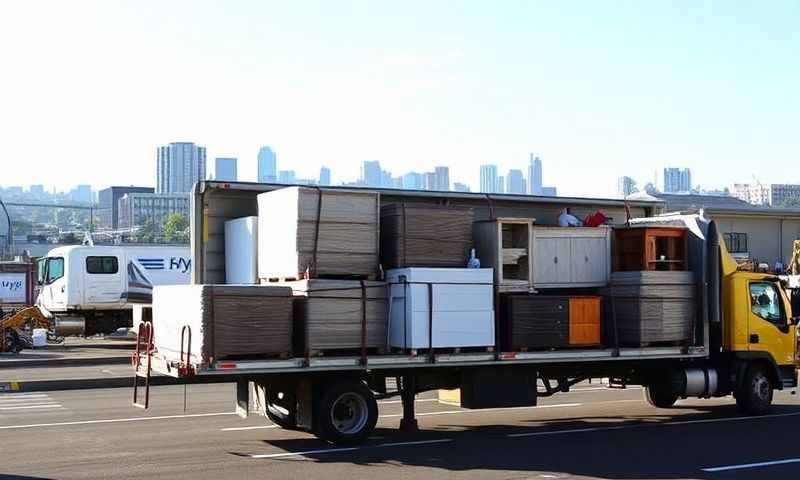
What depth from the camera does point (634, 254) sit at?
1512 centimetres

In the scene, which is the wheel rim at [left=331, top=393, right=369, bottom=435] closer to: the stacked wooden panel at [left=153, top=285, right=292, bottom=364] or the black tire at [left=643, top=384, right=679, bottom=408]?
the stacked wooden panel at [left=153, top=285, right=292, bottom=364]

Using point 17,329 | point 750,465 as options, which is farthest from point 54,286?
point 750,465

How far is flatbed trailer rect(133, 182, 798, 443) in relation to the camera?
42.0ft

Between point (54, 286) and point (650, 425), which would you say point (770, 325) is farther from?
point (54, 286)

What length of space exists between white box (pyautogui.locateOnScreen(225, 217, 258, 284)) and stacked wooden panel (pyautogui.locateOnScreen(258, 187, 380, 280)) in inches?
14.2

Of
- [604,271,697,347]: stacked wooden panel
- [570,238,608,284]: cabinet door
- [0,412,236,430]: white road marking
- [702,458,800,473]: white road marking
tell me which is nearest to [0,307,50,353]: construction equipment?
[0,412,236,430]: white road marking

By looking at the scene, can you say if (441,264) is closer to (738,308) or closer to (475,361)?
(475,361)

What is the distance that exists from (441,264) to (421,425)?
2716 millimetres

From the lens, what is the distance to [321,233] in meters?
12.8

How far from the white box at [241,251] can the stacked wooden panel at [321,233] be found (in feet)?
1.18

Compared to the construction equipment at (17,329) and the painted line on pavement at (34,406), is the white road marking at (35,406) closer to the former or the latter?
the painted line on pavement at (34,406)

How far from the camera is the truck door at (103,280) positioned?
119 ft

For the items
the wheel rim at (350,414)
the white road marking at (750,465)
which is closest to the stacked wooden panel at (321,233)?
the wheel rim at (350,414)

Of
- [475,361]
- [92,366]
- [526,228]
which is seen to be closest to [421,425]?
[475,361]
